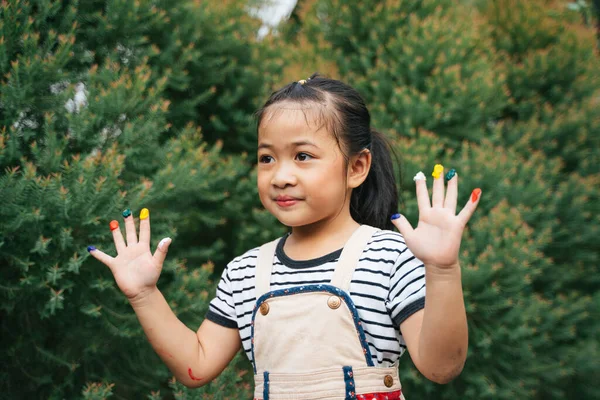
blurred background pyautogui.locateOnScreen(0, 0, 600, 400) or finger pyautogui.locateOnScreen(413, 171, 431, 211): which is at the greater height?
blurred background pyautogui.locateOnScreen(0, 0, 600, 400)

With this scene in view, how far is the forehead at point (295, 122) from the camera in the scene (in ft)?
5.95

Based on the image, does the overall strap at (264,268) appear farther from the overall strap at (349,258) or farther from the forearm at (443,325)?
the forearm at (443,325)

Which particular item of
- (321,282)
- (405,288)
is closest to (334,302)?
(321,282)

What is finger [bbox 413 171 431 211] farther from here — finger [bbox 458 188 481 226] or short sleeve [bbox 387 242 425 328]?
short sleeve [bbox 387 242 425 328]

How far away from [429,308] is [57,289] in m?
1.68

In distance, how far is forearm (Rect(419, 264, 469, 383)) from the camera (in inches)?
57.9

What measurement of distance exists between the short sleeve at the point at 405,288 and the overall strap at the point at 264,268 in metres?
0.38

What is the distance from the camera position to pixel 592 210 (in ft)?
15.9

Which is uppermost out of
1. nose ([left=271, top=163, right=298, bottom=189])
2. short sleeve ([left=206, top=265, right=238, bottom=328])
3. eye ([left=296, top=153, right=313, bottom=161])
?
eye ([left=296, top=153, right=313, bottom=161])

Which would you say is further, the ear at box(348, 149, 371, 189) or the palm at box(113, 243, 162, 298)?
the ear at box(348, 149, 371, 189)

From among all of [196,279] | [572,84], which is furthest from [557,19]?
[196,279]

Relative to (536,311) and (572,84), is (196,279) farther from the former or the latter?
(572,84)

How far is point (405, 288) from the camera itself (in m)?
1.66

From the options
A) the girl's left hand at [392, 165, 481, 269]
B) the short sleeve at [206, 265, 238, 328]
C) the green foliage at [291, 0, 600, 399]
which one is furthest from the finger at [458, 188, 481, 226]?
the green foliage at [291, 0, 600, 399]
